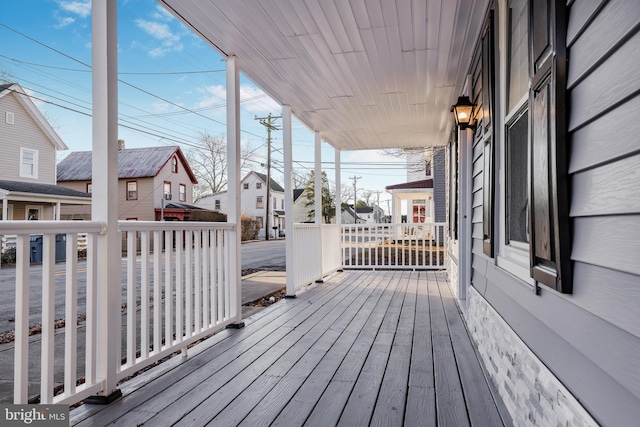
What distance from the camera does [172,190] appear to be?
12828 mm

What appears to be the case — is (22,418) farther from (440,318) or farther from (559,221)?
(440,318)

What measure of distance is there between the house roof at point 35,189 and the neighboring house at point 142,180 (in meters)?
0.15

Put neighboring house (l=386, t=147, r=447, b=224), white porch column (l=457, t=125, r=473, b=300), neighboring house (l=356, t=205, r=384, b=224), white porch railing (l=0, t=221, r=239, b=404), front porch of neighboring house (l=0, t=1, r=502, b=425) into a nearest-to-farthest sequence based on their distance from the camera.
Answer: white porch railing (l=0, t=221, r=239, b=404) < front porch of neighboring house (l=0, t=1, r=502, b=425) < white porch column (l=457, t=125, r=473, b=300) < neighboring house (l=386, t=147, r=447, b=224) < neighboring house (l=356, t=205, r=384, b=224)

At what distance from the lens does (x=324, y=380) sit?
7.86 ft

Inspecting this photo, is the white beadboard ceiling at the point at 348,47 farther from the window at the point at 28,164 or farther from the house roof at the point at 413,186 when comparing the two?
the house roof at the point at 413,186

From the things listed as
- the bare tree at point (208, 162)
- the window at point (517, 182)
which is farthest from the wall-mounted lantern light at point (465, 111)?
the bare tree at point (208, 162)

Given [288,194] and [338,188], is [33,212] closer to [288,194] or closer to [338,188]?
[288,194]

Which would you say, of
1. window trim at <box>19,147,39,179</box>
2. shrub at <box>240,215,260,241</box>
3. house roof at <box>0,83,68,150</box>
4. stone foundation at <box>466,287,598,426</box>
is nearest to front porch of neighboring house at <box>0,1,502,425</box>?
stone foundation at <box>466,287,598,426</box>

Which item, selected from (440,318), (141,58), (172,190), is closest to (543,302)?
(440,318)

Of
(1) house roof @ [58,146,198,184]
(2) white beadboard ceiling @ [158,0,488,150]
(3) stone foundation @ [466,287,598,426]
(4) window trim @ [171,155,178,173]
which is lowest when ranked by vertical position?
(3) stone foundation @ [466,287,598,426]

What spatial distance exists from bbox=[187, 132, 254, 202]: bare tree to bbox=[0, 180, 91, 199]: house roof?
35.4ft

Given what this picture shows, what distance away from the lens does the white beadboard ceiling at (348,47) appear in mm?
2867

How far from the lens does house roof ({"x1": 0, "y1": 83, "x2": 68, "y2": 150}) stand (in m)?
2.59

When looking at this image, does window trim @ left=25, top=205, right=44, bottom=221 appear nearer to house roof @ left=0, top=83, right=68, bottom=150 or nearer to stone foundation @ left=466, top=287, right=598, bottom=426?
house roof @ left=0, top=83, right=68, bottom=150
